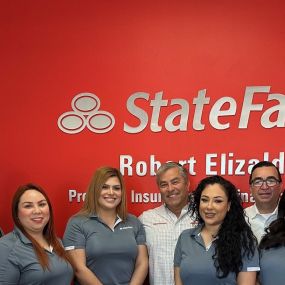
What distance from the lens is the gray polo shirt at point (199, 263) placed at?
266cm

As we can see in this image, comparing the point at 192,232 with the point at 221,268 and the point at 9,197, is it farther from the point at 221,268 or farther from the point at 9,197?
the point at 9,197

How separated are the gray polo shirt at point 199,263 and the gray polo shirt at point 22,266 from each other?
0.73 metres

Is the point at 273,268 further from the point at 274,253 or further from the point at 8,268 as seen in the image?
the point at 8,268

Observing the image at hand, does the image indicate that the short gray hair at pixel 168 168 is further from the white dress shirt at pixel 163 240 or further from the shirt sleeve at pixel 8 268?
the shirt sleeve at pixel 8 268

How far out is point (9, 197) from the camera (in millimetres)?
3809

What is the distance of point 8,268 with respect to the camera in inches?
99.9

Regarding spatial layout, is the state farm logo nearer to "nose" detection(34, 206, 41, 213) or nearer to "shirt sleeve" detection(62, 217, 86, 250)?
"shirt sleeve" detection(62, 217, 86, 250)

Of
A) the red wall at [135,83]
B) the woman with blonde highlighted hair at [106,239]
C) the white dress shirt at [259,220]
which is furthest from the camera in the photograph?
the red wall at [135,83]

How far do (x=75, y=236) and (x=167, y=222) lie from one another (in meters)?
0.67

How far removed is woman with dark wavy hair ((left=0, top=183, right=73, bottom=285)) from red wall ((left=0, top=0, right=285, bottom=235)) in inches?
36.4

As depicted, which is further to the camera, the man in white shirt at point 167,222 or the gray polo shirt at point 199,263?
the man in white shirt at point 167,222

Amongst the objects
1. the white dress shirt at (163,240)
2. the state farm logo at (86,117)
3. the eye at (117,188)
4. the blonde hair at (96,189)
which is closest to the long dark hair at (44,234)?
the blonde hair at (96,189)

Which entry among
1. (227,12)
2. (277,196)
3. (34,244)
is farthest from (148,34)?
(34,244)

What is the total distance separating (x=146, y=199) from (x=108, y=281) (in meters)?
0.82
